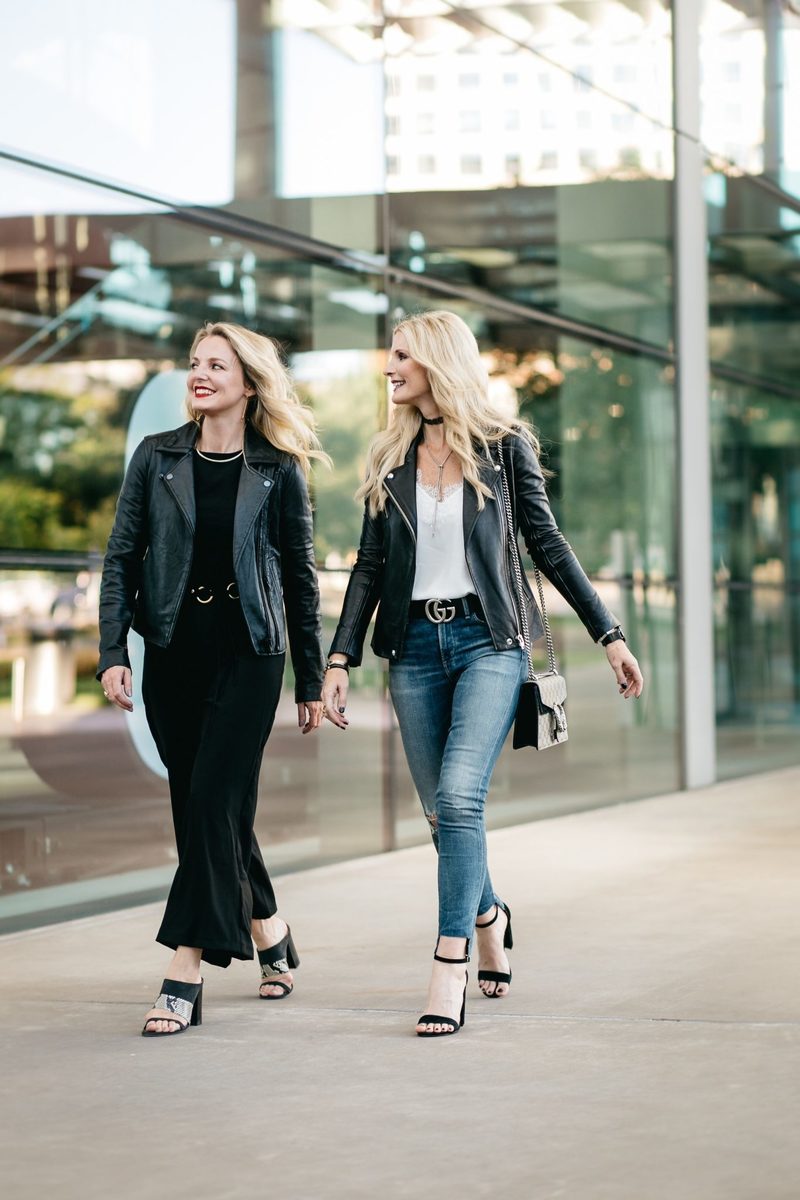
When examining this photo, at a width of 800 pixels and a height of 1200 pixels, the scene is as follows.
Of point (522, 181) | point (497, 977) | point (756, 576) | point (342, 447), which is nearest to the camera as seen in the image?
point (497, 977)

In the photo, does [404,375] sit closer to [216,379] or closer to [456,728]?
[216,379]

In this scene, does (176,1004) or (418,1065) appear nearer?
(418,1065)

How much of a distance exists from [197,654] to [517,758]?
22.3 feet

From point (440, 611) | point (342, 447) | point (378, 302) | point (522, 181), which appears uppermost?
point (522, 181)

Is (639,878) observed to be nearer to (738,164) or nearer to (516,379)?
(516,379)

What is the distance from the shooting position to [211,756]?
5375 millimetres

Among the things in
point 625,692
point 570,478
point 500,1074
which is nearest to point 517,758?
point 570,478

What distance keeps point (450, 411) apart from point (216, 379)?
2.34 ft

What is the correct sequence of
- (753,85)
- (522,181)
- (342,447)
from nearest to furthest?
(342,447), (522,181), (753,85)

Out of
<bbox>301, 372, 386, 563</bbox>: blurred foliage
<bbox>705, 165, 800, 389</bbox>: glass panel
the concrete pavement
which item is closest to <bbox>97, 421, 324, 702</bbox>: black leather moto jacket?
the concrete pavement

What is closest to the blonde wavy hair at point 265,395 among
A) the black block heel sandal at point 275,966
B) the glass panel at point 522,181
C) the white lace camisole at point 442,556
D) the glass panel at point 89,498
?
the white lace camisole at point 442,556

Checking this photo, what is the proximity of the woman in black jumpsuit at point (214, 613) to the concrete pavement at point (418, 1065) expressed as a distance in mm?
436

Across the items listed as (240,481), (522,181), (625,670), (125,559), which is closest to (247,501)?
(240,481)

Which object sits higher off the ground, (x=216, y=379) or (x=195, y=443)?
(x=216, y=379)
